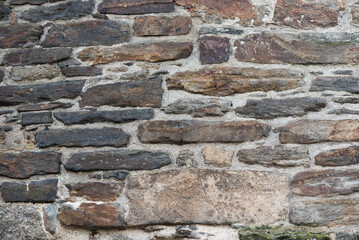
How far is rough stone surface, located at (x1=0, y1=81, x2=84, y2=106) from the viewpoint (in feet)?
7.77

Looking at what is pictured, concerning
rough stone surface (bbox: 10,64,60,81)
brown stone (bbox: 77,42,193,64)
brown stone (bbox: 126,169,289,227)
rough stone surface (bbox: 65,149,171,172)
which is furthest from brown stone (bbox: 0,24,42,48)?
brown stone (bbox: 126,169,289,227)

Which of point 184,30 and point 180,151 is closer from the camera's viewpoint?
point 180,151

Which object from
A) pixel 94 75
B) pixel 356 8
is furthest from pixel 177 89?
pixel 356 8

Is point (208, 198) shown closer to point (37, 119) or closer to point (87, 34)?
point (37, 119)

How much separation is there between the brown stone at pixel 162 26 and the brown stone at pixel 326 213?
954 millimetres

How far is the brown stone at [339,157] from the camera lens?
2.10m

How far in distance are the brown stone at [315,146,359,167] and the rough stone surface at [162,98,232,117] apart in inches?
17.2

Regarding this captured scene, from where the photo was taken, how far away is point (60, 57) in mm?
2441

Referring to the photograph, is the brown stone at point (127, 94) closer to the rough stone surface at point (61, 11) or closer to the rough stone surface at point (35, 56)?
the rough stone surface at point (35, 56)

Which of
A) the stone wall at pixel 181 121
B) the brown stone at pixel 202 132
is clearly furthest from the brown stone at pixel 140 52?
the brown stone at pixel 202 132

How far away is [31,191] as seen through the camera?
2.22 m

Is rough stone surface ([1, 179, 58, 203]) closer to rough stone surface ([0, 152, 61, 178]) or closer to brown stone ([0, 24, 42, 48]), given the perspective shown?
rough stone surface ([0, 152, 61, 178])

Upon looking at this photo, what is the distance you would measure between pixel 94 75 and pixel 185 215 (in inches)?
31.1

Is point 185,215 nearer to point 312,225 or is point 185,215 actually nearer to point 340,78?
point 312,225
